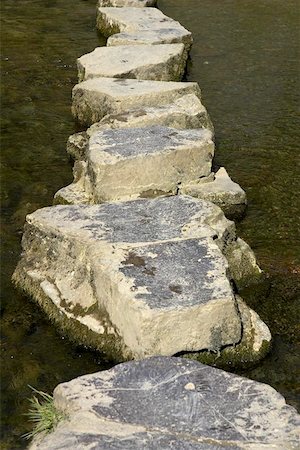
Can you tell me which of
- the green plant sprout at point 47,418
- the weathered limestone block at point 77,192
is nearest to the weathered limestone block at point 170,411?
the green plant sprout at point 47,418

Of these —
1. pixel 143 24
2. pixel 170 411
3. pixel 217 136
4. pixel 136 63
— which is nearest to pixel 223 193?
pixel 217 136

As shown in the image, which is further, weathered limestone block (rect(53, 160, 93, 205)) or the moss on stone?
weathered limestone block (rect(53, 160, 93, 205))

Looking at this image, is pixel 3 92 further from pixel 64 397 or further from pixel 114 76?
pixel 64 397

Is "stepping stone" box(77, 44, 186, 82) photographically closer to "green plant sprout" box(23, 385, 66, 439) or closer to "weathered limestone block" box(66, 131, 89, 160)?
"weathered limestone block" box(66, 131, 89, 160)

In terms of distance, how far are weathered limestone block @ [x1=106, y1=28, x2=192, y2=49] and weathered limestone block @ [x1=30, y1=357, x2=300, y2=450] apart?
546 cm

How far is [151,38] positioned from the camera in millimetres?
8523

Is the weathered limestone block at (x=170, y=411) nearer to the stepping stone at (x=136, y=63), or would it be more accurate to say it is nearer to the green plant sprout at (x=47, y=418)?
the green plant sprout at (x=47, y=418)

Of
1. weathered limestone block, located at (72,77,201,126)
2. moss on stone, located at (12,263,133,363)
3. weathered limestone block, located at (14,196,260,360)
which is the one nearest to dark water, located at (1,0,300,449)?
moss on stone, located at (12,263,133,363)

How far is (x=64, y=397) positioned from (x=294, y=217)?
9.31ft

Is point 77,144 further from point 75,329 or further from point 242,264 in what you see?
point 75,329

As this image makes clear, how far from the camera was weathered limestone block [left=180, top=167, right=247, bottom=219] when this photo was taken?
5618 mm

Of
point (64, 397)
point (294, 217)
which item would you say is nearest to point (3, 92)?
point (294, 217)

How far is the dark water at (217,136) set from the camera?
421 centimetres

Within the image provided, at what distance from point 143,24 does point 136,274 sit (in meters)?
5.51
